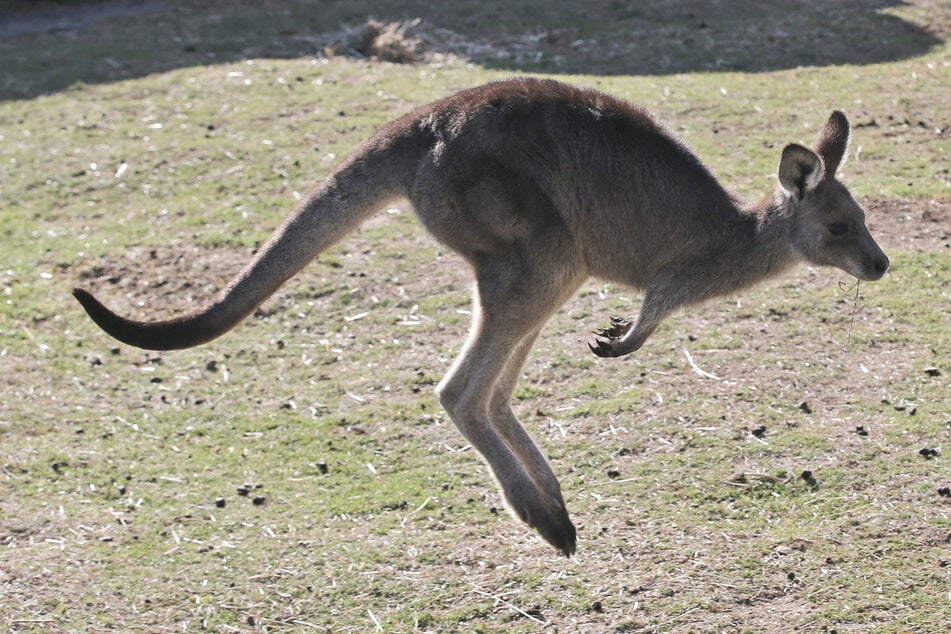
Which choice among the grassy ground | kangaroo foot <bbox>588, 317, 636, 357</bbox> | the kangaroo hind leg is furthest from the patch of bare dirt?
the kangaroo hind leg

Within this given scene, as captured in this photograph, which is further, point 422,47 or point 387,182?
point 422,47

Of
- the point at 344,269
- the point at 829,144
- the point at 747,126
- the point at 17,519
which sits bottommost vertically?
the point at 17,519

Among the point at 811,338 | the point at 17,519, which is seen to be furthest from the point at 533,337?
the point at 17,519

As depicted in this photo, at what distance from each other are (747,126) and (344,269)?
9.94 ft

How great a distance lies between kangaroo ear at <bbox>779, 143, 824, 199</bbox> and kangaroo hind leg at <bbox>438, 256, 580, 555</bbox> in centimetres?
85

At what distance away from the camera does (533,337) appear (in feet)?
15.9

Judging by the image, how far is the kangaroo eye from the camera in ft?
14.9

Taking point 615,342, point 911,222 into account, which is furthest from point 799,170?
point 911,222

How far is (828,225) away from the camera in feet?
15.0

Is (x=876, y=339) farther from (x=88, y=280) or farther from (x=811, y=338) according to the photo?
(x=88, y=280)

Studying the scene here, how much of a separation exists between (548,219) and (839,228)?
108cm

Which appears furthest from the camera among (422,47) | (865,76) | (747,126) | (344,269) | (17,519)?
(422,47)

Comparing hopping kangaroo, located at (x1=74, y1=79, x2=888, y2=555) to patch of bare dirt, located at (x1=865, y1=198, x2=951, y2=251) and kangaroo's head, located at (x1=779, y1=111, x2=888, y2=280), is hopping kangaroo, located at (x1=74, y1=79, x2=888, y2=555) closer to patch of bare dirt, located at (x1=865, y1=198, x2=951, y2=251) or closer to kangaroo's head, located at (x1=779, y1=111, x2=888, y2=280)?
kangaroo's head, located at (x1=779, y1=111, x2=888, y2=280)

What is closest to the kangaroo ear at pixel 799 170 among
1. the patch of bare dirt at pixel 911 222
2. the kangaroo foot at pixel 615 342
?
the kangaroo foot at pixel 615 342
